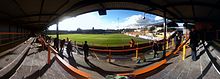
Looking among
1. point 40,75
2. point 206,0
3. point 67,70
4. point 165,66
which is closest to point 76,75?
point 67,70

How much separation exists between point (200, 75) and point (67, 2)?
9187 millimetres

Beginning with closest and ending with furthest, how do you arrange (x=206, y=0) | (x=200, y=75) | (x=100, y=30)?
(x=200, y=75)
(x=206, y=0)
(x=100, y=30)

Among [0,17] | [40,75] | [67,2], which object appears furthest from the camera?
[0,17]

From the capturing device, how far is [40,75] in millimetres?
7531

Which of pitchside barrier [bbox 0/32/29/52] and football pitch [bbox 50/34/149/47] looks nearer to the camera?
pitchside barrier [bbox 0/32/29/52]

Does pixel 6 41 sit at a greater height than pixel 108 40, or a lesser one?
greater

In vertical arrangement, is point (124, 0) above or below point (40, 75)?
above

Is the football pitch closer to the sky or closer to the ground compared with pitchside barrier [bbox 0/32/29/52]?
closer to the ground

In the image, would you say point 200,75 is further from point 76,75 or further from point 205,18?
point 205,18

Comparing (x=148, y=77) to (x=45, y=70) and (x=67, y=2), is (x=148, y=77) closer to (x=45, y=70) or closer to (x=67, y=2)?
(x=45, y=70)

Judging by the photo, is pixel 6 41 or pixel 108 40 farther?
pixel 108 40

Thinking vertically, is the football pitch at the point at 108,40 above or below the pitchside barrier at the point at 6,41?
below

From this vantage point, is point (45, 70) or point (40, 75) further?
point (45, 70)

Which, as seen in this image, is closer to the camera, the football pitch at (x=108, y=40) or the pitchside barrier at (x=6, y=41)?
the pitchside barrier at (x=6, y=41)
